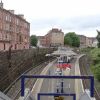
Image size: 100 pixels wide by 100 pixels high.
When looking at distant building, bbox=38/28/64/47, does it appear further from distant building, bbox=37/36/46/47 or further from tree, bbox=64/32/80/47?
distant building, bbox=37/36/46/47

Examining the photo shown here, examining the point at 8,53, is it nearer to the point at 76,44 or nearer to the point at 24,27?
the point at 24,27

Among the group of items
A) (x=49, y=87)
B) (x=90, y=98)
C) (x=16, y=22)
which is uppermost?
(x=16, y=22)

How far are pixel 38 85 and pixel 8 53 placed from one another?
511 centimetres

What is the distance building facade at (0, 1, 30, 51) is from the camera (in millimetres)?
62906

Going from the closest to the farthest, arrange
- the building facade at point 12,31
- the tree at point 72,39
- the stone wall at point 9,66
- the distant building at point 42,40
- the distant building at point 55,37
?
the stone wall at point 9,66 → the building facade at point 12,31 → the tree at point 72,39 → the distant building at point 55,37 → the distant building at point 42,40

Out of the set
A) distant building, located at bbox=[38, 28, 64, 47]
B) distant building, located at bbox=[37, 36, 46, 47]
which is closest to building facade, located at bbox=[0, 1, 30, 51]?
distant building, located at bbox=[38, 28, 64, 47]

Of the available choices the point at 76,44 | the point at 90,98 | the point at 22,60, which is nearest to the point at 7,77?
the point at 22,60

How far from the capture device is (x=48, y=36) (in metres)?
156

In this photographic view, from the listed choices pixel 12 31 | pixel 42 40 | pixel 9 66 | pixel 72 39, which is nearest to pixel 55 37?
pixel 72 39

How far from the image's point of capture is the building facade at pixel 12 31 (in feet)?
206

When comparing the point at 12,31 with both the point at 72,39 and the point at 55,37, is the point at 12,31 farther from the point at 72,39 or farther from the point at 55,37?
the point at 55,37

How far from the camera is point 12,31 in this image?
71188mm

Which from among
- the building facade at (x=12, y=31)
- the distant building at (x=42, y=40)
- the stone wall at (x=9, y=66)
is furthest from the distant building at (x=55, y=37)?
the stone wall at (x=9, y=66)

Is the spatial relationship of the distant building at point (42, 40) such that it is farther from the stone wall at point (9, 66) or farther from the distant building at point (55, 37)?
the stone wall at point (9, 66)
